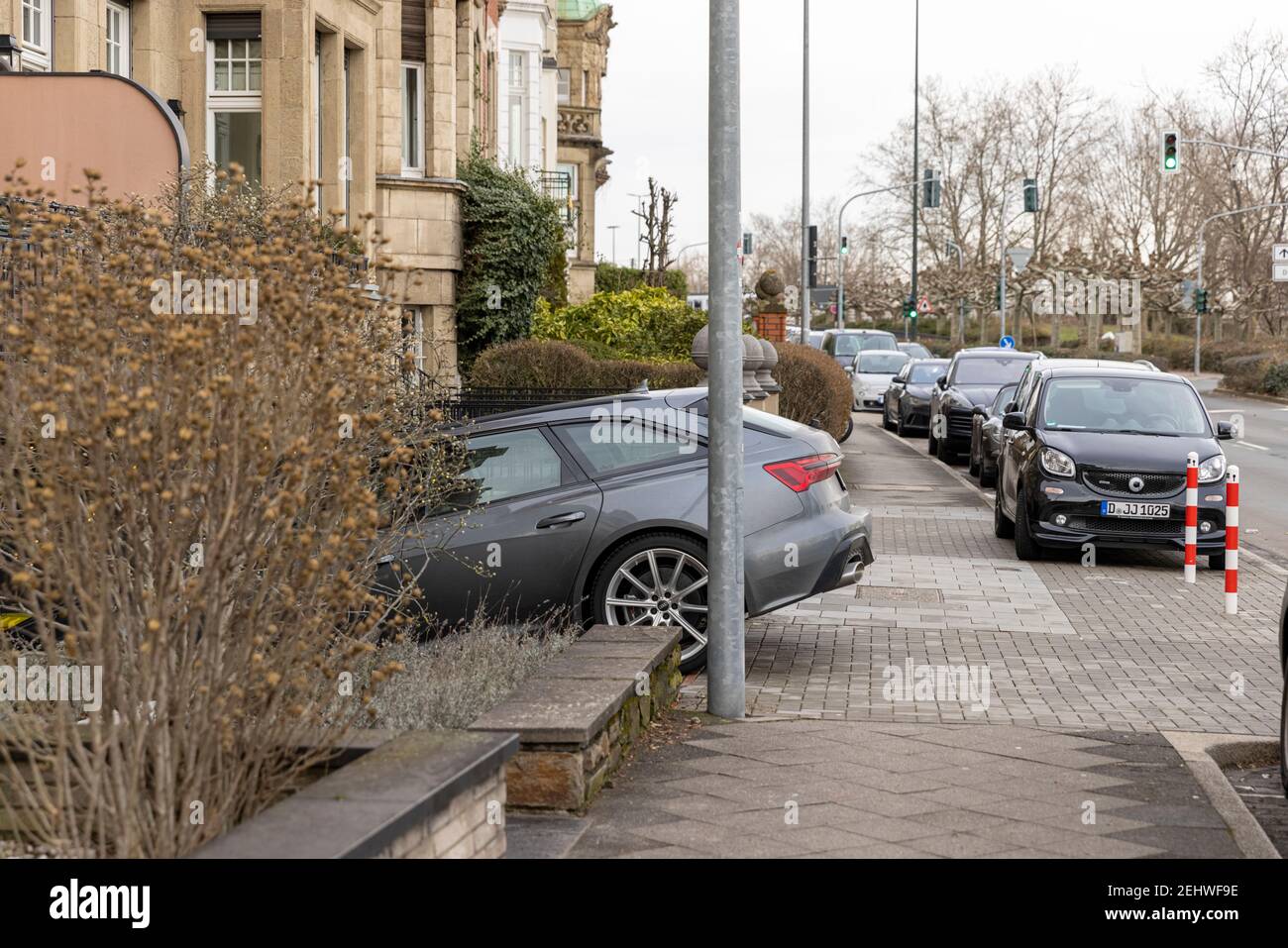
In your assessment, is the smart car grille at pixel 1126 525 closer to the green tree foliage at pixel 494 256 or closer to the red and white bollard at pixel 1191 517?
the red and white bollard at pixel 1191 517

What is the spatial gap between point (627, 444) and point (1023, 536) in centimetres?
634

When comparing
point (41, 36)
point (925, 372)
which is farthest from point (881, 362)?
point (41, 36)

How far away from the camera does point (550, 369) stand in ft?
61.2

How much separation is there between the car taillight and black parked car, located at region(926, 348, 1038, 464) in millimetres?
16817

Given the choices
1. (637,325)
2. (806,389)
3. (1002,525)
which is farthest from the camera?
(806,389)

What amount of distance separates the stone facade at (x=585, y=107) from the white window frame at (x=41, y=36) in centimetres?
2936

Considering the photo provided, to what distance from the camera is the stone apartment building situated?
17.0 m

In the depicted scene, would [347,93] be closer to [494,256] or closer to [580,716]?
[494,256]

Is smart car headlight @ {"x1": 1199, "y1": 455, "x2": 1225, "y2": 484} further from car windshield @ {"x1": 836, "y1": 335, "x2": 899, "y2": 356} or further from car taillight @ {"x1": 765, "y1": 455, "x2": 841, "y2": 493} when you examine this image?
car windshield @ {"x1": 836, "y1": 335, "x2": 899, "y2": 356}

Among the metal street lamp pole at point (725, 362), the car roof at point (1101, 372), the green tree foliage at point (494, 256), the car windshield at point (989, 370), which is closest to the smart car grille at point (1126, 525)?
the car roof at point (1101, 372)

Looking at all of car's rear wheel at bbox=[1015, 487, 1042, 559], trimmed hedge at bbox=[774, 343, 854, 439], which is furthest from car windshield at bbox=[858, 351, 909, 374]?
car's rear wheel at bbox=[1015, 487, 1042, 559]

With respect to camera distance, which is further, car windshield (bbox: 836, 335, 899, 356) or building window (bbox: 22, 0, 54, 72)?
car windshield (bbox: 836, 335, 899, 356)
